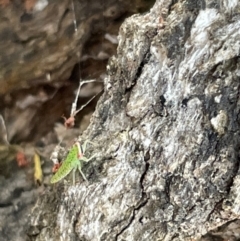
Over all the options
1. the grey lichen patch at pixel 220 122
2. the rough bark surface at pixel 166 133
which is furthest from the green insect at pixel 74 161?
the grey lichen patch at pixel 220 122

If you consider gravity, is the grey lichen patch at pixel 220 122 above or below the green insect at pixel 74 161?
above

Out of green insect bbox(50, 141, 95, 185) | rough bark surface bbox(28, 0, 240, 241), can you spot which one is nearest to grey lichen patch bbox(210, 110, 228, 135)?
rough bark surface bbox(28, 0, 240, 241)

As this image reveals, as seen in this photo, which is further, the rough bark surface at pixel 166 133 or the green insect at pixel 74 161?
the green insect at pixel 74 161

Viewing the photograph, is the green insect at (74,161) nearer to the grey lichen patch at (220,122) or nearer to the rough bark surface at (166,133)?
the rough bark surface at (166,133)

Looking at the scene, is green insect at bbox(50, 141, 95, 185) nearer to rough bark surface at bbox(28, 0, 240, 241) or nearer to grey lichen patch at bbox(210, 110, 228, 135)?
rough bark surface at bbox(28, 0, 240, 241)

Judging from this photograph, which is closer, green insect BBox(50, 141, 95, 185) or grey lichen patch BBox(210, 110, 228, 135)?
grey lichen patch BBox(210, 110, 228, 135)

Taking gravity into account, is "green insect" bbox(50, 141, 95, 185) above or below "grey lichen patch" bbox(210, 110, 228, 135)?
below

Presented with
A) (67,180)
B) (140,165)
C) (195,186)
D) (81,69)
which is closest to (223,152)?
(195,186)

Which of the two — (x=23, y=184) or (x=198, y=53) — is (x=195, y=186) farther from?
(x=23, y=184)

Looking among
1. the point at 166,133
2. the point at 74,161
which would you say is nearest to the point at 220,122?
the point at 166,133
